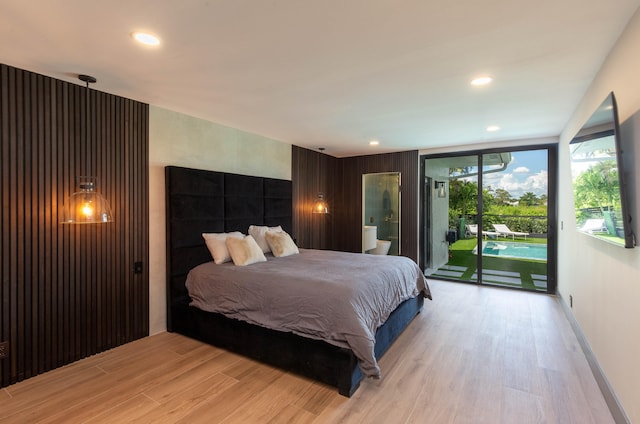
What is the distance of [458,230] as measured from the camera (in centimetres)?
588

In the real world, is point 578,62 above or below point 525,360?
above

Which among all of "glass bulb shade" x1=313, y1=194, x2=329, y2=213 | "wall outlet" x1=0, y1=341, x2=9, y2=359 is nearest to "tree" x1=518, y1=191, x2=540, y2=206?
"glass bulb shade" x1=313, y1=194, x2=329, y2=213

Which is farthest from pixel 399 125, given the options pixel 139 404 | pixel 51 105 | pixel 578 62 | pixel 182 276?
pixel 139 404

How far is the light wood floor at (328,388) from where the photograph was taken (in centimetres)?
205

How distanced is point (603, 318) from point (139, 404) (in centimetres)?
349

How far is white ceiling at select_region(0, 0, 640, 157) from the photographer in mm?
1717

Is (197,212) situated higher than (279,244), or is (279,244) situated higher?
(197,212)

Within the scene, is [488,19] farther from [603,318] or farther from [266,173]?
[266,173]

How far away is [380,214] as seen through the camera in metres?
6.45

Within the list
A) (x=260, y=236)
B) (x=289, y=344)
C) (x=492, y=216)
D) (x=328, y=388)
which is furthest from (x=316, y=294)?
(x=492, y=216)

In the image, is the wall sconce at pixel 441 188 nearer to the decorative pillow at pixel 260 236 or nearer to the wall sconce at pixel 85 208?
the decorative pillow at pixel 260 236

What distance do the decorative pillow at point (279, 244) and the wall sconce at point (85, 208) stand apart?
1824mm

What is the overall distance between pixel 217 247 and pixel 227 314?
0.84 metres

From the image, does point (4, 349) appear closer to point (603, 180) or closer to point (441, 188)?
point (603, 180)
